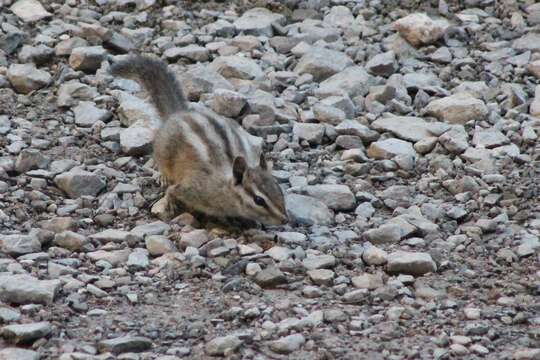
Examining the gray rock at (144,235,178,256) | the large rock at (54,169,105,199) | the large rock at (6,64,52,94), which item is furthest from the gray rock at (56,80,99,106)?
the gray rock at (144,235,178,256)

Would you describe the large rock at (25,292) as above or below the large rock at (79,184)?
above

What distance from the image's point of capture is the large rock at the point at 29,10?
890 cm

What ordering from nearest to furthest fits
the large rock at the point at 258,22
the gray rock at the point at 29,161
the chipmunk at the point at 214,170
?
the chipmunk at the point at 214,170, the gray rock at the point at 29,161, the large rock at the point at 258,22

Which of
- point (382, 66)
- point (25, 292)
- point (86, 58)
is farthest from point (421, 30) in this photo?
point (25, 292)

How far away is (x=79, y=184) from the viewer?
6.64 meters

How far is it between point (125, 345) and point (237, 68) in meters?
3.59

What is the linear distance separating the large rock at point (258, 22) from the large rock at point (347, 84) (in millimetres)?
932

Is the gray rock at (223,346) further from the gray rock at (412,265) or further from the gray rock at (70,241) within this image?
the gray rock at (70,241)

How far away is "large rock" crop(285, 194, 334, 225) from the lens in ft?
20.7

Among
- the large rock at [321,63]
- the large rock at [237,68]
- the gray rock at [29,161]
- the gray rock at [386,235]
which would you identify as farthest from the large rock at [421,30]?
the gray rock at [29,161]

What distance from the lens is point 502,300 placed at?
5.45 meters

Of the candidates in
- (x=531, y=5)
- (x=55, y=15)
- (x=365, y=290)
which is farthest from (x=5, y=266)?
(x=531, y=5)

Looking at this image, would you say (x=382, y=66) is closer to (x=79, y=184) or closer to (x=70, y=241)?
(x=79, y=184)

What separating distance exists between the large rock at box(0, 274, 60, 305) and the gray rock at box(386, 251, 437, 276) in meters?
1.62
